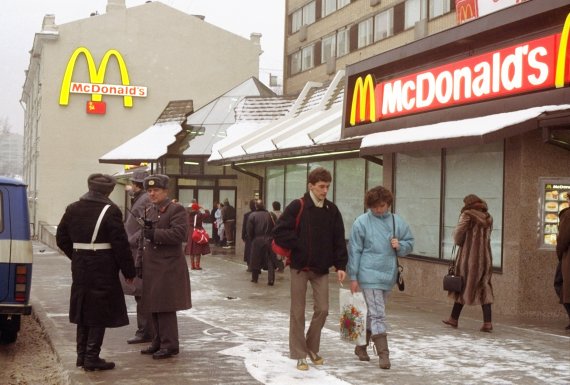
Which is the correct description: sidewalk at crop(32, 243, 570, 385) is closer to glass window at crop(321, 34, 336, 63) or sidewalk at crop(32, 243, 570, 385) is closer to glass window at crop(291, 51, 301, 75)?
glass window at crop(321, 34, 336, 63)

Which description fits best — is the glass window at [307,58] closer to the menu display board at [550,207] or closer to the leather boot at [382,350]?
the menu display board at [550,207]

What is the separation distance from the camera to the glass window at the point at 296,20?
51.4m

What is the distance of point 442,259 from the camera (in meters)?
14.5

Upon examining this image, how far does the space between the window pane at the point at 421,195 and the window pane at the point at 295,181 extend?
6030mm

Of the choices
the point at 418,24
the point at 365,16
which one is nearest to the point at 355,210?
the point at 418,24

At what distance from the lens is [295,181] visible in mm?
22797

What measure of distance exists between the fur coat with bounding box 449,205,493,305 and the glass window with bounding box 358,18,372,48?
3196 cm

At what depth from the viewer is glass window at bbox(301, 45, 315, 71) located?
49562 mm

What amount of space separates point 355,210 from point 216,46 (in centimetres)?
3170

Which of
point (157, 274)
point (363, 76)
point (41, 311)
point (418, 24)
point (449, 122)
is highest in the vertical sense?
point (418, 24)

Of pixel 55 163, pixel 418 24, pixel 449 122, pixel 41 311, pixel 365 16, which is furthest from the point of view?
pixel 55 163

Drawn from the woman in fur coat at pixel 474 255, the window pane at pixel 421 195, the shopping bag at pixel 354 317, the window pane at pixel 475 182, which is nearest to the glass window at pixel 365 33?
the window pane at pixel 421 195

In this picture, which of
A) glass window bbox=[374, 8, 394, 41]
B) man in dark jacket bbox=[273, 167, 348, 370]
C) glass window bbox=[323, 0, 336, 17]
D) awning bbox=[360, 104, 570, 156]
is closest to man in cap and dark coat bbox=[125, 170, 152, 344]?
man in dark jacket bbox=[273, 167, 348, 370]

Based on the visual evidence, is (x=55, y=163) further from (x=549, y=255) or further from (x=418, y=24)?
(x=549, y=255)
